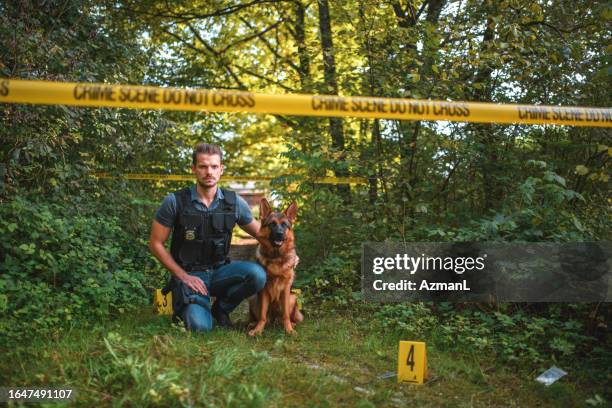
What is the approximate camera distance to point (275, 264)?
459cm

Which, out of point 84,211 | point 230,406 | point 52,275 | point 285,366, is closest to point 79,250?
point 52,275

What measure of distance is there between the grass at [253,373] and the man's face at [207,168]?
4.51 feet

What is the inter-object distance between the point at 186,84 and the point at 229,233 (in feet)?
21.5

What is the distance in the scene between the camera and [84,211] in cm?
596

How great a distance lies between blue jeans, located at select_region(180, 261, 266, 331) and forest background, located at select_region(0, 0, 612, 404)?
917 millimetres

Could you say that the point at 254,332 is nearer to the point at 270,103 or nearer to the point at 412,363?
the point at 412,363

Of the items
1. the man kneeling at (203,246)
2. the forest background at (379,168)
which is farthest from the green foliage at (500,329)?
the man kneeling at (203,246)

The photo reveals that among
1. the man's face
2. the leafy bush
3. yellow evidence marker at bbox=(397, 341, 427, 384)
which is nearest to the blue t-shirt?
the man's face

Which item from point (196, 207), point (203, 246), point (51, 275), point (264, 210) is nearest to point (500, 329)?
point (264, 210)

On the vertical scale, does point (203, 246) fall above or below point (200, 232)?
below

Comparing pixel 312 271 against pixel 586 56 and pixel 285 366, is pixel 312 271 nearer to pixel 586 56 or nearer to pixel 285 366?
pixel 285 366

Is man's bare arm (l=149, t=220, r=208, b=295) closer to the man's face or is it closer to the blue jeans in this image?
the blue jeans

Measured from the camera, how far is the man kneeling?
4375mm

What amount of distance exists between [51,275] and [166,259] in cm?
122
